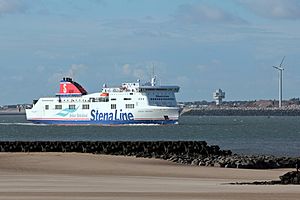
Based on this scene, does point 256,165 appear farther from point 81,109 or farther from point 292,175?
point 81,109

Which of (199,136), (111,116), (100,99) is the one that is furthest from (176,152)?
(100,99)

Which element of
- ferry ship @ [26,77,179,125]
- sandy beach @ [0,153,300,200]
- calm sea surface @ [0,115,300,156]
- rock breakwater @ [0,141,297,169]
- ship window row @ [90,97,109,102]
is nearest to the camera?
sandy beach @ [0,153,300,200]

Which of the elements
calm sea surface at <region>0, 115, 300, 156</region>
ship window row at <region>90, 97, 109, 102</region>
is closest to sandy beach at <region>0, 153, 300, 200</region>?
calm sea surface at <region>0, 115, 300, 156</region>

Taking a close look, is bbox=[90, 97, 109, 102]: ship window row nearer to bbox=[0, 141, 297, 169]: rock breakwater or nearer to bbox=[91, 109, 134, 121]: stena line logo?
bbox=[91, 109, 134, 121]: stena line logo

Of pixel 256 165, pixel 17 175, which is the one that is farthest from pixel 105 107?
pixel 17 175

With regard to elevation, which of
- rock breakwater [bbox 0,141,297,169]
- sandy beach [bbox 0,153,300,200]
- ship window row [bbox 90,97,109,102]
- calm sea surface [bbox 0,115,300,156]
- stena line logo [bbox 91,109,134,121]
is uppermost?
ship window row [bbox 90,97,109,102]

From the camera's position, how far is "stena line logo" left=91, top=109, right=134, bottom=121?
124 metres

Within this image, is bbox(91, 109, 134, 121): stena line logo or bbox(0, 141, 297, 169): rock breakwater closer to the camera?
bbox(0, 141, 297, 169): rock breakwater

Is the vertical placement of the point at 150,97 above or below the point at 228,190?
above

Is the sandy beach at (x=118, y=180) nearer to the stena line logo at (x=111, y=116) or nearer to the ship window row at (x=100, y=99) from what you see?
the stena line logo at (x=111, y=116)

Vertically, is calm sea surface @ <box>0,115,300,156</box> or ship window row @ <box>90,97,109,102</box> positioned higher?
ship window row @ <box>90,97,109,102</box>

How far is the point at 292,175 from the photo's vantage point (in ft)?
86.2

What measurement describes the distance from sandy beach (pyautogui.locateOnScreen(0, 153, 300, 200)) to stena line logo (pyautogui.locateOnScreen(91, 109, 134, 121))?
85202 mm

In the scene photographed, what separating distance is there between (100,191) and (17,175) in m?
7.26
